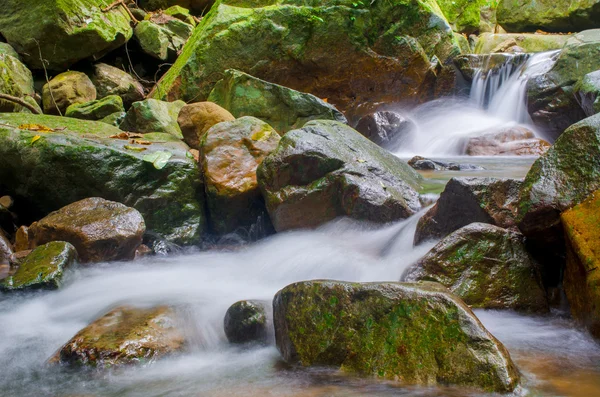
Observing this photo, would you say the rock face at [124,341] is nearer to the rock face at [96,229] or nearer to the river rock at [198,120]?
the rock face at [96,229]

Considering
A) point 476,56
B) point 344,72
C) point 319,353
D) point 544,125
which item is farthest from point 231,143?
point 476,56

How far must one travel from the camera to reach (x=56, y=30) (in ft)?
30.9

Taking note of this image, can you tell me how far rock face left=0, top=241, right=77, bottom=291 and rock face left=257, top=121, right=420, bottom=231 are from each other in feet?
6.64

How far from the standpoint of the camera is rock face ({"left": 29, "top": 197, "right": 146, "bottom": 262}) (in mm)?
4531

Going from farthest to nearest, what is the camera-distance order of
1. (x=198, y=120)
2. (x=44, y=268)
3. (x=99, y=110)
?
1. (x=99, y=110)
2. (x=198, y=120)
3. (x=44, y=268)

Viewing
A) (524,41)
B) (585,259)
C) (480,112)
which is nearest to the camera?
(585,259)

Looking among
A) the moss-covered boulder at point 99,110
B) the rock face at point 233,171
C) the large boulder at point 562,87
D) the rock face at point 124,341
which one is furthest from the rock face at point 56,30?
the large boulder at point 562,87

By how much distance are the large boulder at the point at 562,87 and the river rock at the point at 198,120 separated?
6273 millimetres

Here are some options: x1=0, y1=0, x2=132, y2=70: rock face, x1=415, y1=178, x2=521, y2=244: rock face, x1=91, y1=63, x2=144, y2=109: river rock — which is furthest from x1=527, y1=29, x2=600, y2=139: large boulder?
x1=0, y1=0, x2=132, y2=70: rock face

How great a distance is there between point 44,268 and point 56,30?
23.8 feet

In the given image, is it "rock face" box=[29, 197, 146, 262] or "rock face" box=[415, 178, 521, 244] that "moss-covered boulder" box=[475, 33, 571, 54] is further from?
"rock face" box=[29, 197, 146, 262]

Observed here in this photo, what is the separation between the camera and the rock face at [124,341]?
2.73m

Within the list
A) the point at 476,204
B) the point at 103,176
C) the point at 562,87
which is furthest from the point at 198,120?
the point at 562,87

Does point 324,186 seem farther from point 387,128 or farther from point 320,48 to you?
point 320,48
